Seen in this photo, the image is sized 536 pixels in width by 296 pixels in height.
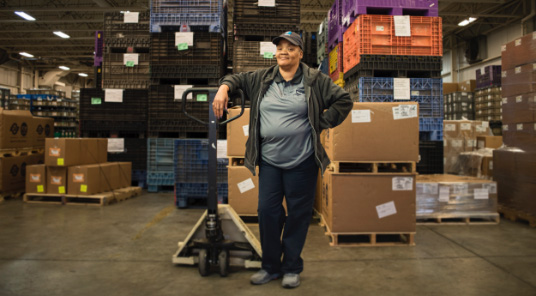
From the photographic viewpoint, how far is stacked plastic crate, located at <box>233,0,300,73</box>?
6.23m

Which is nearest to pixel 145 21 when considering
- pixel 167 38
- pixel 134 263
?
pixel 167 38

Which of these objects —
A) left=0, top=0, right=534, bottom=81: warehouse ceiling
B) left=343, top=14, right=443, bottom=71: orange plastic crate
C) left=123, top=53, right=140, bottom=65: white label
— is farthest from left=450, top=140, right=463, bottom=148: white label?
left=0, top=0, right=534, bottom=81: warehouse ceiling

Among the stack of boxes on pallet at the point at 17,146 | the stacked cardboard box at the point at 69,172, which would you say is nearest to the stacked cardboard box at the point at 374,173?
the stacked cardboard box at the point at 69,172

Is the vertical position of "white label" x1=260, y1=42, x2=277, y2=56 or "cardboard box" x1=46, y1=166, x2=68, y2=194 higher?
"white label" x1=260, y1=42, x2=277, y2=56

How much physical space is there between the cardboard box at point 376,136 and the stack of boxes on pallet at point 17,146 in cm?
560

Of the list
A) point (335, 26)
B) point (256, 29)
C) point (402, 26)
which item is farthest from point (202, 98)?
point (402, 26)

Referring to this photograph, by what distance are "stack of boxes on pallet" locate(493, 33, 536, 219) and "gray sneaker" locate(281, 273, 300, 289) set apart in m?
3.88

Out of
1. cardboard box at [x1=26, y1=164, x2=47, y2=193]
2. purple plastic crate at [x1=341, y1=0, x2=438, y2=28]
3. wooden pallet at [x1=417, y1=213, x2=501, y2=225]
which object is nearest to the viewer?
wooden pallet at [x1=417, y1=213, x2=501, y2=225]

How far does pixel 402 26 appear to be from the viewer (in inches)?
192

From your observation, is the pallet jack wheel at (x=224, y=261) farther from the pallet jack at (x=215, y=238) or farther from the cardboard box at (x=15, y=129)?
the cardboard box at (x=15, y=129)

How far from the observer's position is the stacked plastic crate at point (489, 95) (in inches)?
477

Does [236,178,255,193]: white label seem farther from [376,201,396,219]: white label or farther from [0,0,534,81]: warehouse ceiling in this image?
[0,0,534,81]: warehouse ceiling

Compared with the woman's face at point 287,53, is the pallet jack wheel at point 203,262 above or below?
below

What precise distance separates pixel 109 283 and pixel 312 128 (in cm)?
199
